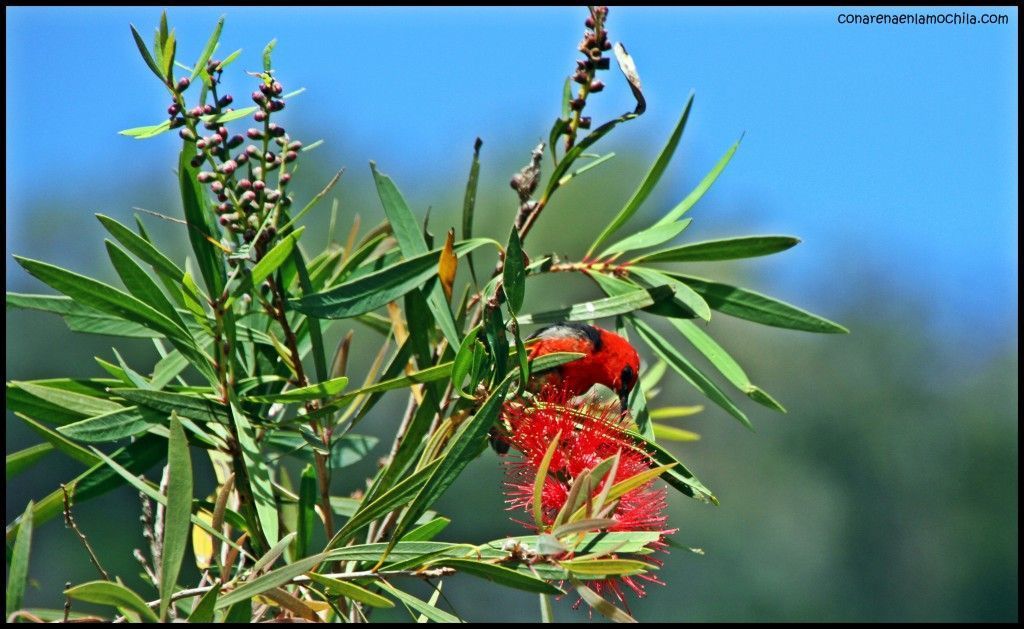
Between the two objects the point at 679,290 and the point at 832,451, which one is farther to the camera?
the point at 832,451

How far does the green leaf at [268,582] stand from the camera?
36.1 inches

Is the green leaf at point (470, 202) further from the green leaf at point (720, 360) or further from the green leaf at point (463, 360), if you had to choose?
the green leaf at point (720, 360)

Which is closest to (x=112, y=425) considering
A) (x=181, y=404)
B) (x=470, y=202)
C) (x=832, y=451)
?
(x=181, y=404)

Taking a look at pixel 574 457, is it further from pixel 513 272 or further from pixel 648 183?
pixel 648 183

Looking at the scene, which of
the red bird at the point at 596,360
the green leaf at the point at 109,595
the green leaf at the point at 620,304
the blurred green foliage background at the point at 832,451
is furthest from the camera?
the blurred green foliage background at the point at 832,451

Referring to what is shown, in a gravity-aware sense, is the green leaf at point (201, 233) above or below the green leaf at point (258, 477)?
above

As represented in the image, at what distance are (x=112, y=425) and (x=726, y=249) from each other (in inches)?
32.7

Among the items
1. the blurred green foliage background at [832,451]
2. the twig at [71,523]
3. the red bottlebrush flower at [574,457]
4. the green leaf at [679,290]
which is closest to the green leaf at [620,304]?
the green leaf at [679,290]

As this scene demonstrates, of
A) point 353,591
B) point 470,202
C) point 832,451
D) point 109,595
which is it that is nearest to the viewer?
point 109,595

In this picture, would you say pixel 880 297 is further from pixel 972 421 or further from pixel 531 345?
pixel 531 345

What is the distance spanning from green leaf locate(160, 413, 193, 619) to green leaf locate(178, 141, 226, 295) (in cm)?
27

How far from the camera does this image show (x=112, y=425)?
1097 mm

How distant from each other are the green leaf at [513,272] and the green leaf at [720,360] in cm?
35

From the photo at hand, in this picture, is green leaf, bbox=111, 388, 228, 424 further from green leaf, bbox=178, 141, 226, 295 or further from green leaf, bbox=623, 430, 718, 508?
green leaf, bbox=623, 430, 718, 508
